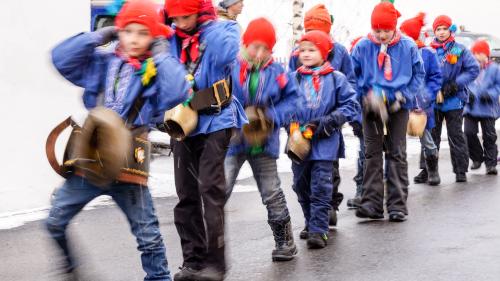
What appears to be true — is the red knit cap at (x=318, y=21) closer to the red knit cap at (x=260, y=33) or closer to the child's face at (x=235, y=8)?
the child's face at (x=235, y=8)

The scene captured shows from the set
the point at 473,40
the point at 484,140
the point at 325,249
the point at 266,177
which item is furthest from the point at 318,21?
the point at 473,40

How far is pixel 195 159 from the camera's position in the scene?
5.24 meters

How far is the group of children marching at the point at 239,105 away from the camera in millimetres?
4465

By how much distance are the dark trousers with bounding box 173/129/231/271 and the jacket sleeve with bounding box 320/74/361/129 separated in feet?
4.46

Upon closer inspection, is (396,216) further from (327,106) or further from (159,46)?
(159,46)

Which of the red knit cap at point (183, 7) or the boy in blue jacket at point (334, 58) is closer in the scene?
the red knit cap at point (183, 7)

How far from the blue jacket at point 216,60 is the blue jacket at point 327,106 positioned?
1314 millimetres

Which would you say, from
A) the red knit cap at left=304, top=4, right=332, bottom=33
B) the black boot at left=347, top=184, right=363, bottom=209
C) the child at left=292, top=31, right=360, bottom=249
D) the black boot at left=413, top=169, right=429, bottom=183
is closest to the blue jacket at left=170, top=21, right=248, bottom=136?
the child at left=292, top=31, right=360, bottom=249

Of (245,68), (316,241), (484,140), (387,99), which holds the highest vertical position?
(245,68)

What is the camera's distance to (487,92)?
1076cm

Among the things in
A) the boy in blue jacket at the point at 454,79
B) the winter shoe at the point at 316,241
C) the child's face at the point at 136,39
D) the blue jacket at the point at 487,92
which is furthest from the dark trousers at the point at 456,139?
the child's face at the point at 136,39

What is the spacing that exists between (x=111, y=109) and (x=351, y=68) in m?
3.31

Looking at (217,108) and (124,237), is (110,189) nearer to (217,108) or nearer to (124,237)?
(217,108)

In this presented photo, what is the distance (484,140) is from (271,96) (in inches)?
229
